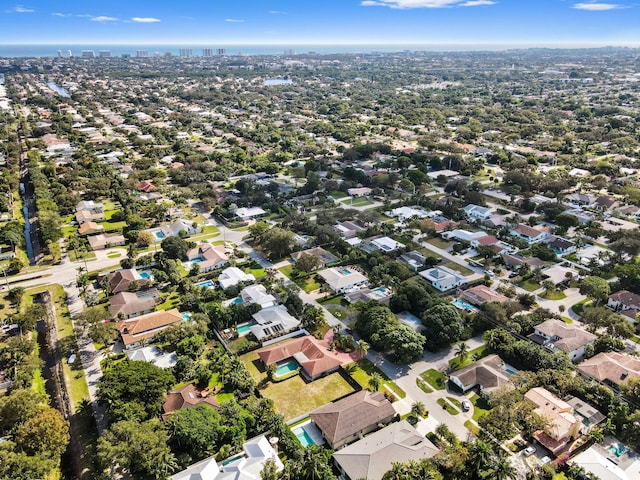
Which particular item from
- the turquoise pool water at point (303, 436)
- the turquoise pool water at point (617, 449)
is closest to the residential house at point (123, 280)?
the turquoise pool water at point (303, 436)

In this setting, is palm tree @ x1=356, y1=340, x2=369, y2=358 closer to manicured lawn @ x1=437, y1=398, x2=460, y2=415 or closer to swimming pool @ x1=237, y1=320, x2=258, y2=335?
manicured lawn @ x1=437, y1=398, x2=460, y2=415

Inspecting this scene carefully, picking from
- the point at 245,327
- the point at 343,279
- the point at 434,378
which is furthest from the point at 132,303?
the point at 434,378

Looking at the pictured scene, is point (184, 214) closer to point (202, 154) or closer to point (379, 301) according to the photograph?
point (202, 154)

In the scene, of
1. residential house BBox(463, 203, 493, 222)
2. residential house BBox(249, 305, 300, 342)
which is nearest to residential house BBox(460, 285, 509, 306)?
residential house BBox(249, 305, 300, 342)

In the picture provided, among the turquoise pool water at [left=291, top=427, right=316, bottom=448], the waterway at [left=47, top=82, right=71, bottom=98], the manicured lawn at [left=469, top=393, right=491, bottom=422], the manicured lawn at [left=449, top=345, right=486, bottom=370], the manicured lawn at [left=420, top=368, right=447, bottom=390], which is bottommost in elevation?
the turquoise pool water at [left=291, top=427, right=316, bottom=448]

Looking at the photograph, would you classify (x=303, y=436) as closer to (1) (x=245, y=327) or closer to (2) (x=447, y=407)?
(2) (x=447, y=407)

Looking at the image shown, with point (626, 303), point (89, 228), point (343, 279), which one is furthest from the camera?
point (89, 228)

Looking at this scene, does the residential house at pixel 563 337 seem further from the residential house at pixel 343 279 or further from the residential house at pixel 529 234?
the residential house at pixel 529 234
